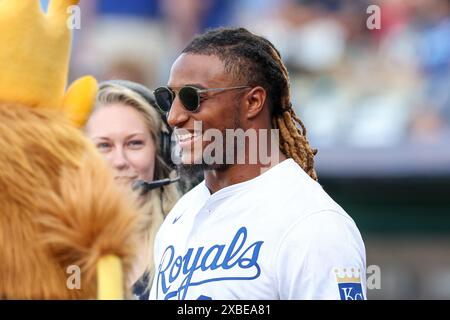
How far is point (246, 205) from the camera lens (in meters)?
1.90

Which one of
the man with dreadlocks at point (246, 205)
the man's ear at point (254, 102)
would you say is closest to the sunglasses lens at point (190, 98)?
the man with dreadlocks at point (246, 205)

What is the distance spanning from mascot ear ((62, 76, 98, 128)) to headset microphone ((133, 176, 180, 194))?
17.0 inches

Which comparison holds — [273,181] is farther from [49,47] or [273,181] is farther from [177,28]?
[177,28]

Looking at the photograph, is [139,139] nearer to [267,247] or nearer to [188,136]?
[188,136]

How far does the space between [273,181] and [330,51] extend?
415cm

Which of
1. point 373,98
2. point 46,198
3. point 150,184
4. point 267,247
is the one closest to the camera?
point 46,198

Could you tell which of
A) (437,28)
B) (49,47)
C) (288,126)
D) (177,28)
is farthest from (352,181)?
(49,47)

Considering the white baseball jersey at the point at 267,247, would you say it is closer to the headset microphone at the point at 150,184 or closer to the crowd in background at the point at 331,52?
the headset microphone at the point at 150,184

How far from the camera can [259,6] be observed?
6066 mm

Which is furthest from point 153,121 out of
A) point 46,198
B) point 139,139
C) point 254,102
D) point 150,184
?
point 46,198

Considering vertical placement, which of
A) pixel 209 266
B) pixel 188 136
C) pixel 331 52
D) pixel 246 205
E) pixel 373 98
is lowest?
pixel 209 266

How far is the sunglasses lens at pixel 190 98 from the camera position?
1919 mm

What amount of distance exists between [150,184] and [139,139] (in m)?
0.15

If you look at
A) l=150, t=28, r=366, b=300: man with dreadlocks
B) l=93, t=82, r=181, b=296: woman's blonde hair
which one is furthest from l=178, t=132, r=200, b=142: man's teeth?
l=93, t=82, r=181, b=296: woman's blonde hair
